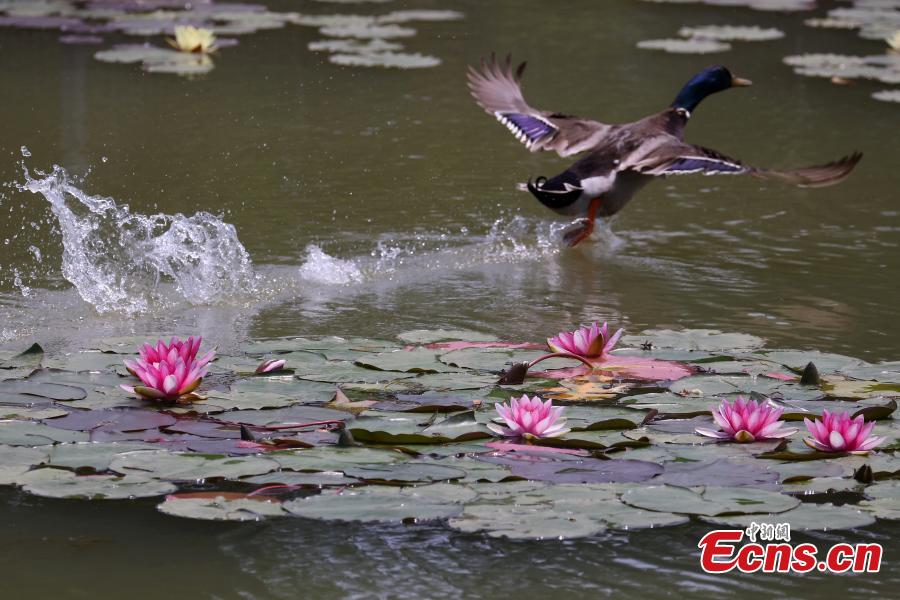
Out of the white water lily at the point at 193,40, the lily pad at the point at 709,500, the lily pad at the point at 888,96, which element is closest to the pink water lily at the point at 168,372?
the lily pad at the point at 709,500

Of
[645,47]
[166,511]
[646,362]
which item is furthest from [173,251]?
[645,47]

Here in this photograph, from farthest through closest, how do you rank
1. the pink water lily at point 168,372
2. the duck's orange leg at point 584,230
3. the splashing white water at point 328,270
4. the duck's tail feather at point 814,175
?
the duck's orange leg at point 584,230
the splashing white water at point 328,270
the duck's tail feather at point 814,175
the pink water lily at point 168,372

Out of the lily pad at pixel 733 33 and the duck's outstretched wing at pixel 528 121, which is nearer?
the duck's outstretched wing at pixel 528 121

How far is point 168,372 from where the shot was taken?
12.3 feet

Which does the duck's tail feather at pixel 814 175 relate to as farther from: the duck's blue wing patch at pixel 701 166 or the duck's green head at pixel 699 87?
the duck's green head at pixel 699 87

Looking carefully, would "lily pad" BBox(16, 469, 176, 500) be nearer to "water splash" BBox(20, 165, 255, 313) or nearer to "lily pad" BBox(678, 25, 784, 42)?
"water splash" BBox(20, 165, 255, 313)

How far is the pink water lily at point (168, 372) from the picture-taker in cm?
373

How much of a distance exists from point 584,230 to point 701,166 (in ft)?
2.83

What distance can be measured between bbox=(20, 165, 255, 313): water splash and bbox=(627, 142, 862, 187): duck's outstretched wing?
1761mm

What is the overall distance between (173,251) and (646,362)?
2.26m

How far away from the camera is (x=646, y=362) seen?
4273mm

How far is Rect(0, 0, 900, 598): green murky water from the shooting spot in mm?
3141

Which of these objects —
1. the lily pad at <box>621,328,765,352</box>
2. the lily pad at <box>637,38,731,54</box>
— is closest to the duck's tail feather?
the lily pad at <box>621,328,765,352</box>

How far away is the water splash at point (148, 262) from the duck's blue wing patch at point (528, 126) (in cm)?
155
